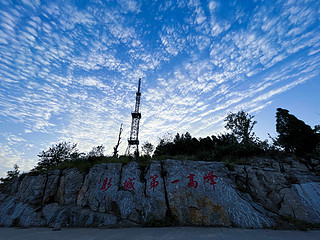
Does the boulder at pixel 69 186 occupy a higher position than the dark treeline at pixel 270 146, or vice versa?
the dark treeline at pixel 270 146

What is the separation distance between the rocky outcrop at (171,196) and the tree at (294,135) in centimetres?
249

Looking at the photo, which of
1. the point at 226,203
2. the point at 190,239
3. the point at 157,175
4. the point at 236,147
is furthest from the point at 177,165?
the point at 236,147

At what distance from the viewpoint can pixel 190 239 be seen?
13.9 ft

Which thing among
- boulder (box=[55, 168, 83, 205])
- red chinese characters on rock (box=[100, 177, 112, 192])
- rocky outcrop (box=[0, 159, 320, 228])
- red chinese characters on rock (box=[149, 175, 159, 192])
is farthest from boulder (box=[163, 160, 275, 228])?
boulder (box=[55, 168, 83, 205])

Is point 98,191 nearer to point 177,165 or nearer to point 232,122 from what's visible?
point 177,165

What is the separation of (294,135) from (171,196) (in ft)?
32.3

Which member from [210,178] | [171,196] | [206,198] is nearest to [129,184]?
[171,196]

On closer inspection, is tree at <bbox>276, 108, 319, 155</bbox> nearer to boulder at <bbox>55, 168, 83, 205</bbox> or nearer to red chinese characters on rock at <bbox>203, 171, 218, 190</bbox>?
red chinese characters on rock at <bbox>203, 171, 218, 190</bbox>

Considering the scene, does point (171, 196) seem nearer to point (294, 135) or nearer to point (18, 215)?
point (18, 215)

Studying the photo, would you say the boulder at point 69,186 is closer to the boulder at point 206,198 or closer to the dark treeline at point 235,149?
the dark treeline at point 235,149

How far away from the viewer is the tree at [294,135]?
9.78m

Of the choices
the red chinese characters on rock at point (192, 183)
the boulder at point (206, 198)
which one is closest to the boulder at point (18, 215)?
the boulder at point (206, 198)

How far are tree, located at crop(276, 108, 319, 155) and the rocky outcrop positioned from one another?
8.16 ft

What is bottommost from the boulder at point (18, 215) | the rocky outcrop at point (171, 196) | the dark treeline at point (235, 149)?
the boulder at point (18, 215)
